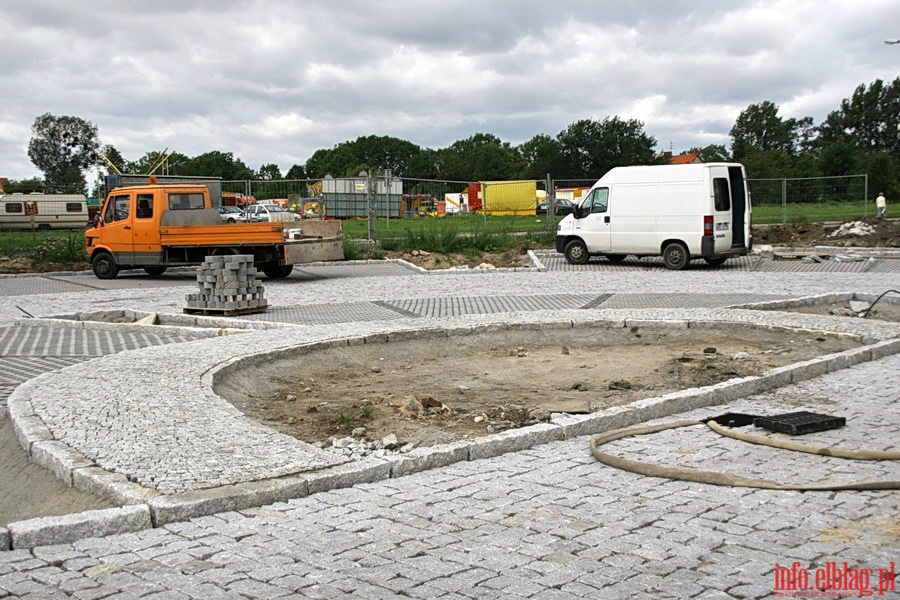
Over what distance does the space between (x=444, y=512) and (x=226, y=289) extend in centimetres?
953

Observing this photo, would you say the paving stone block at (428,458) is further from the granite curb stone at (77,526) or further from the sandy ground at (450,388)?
the granite curb stone at (77,526)

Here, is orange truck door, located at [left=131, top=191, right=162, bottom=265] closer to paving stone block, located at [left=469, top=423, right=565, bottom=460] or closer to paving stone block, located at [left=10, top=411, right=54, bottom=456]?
paving stone block, located at [left=10, top=411, right=54, bottom=456]

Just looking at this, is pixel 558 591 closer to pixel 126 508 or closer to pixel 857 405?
pixel 126 508

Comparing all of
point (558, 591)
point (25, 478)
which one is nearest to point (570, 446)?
point (558, 591)

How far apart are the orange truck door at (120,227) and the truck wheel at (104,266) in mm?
380

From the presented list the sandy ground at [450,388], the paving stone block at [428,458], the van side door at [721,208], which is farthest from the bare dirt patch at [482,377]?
the van side door at [721,208]

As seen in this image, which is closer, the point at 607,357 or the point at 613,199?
the point at 607,357

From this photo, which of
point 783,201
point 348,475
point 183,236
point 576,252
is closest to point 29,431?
point 348,475

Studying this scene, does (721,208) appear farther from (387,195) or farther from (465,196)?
(465,196)

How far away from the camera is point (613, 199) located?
21.6m

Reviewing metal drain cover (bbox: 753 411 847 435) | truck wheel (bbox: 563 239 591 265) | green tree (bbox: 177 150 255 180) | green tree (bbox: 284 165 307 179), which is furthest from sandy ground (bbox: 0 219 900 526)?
green tree (bbox: 284 165 307 179)

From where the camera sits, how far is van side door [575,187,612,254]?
71.9ft

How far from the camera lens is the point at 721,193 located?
20.2 metres

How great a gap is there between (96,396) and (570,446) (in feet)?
13.5
